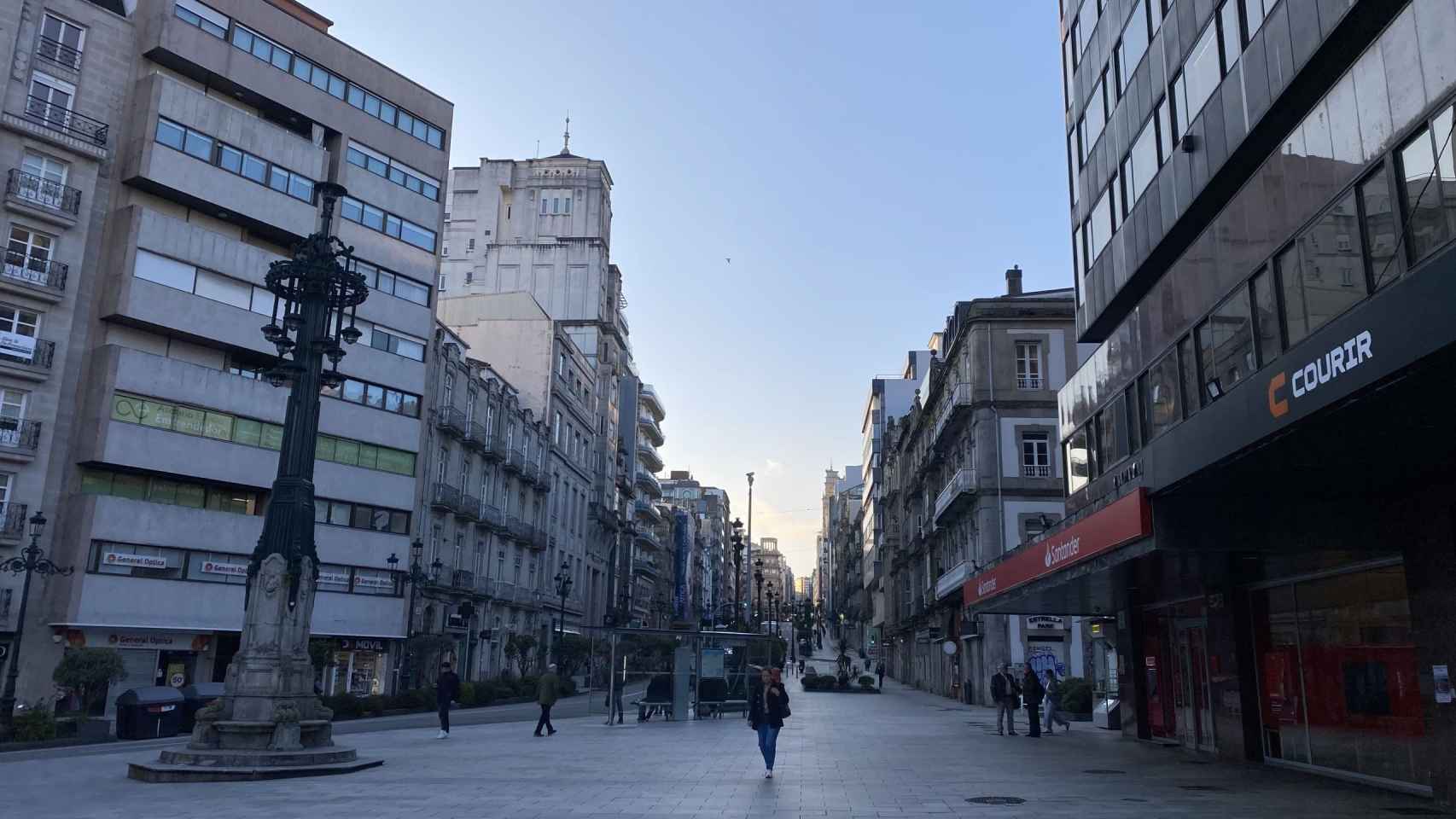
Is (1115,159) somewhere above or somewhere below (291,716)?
above

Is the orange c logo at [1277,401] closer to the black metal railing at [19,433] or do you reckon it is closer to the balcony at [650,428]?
the black metal railing at [19,433]

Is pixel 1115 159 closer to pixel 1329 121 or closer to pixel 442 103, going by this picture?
pixel 1329 121

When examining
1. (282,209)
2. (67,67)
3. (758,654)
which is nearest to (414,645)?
(758,654)

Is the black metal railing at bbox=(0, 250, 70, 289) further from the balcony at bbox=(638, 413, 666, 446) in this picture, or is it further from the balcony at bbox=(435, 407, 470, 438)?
the balcony at bbox=(638, 413, 666, 446)

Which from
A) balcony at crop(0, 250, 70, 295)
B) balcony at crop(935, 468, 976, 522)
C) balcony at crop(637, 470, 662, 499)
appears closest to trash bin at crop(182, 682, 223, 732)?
balcony at crop(0, 250, 70, 295)

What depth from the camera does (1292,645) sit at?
16.5m

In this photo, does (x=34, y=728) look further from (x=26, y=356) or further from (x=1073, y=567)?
(x=1073, y=567)

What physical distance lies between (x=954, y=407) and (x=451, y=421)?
24020 mm

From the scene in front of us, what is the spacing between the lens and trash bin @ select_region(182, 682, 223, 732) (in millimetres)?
26391

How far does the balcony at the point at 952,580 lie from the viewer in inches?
1713

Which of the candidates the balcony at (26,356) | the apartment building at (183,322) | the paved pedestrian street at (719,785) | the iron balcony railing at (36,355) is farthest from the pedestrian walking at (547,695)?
the iron balcony railing at (36,355)

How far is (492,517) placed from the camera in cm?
5525

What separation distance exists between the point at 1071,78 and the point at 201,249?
3195cm

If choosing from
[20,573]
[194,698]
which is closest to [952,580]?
[194,698]
